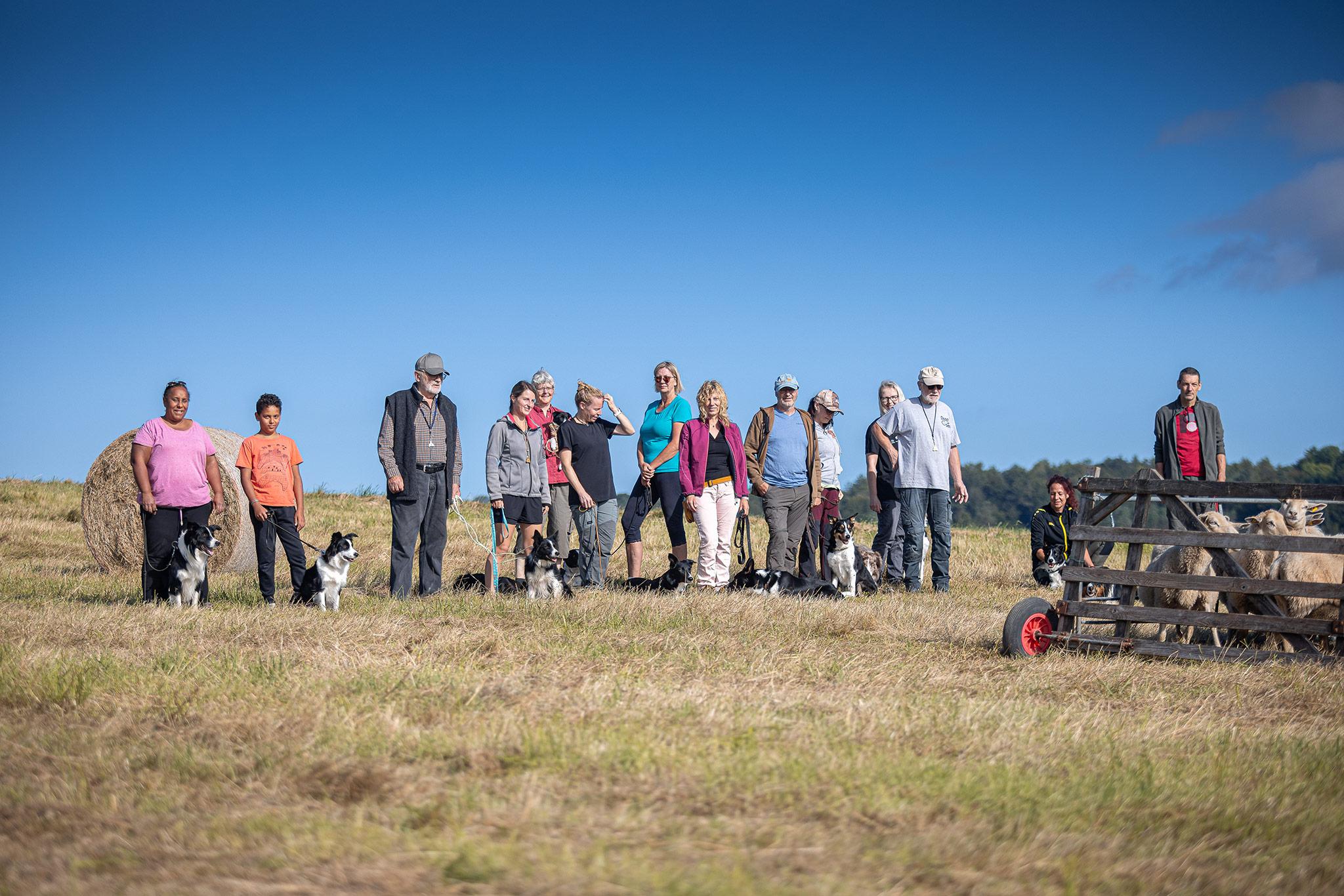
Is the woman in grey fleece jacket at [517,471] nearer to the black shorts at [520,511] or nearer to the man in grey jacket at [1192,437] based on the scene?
the black shorts at [520,511]

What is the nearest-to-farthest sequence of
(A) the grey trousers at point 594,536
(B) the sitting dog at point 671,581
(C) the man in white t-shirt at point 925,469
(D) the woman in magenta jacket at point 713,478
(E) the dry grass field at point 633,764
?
(E) the dry grass field at point 633,764 → (D) the woman in magenta jacket at point 713,478 → (B) the sitting dog at point 671,581 → (A) the grey trousers at point 594,536 → (C) the man in white t-shirt at point 925,469

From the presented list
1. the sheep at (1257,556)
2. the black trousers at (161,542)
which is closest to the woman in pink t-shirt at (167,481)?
the black trousers at (161,542)

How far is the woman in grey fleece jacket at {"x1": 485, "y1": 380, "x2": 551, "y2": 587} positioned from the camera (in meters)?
11.0

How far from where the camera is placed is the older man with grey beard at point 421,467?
10375 mm

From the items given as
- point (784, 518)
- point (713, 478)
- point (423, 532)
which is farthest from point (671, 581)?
point (423, 532)

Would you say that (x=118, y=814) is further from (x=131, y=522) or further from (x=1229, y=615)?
(x=131, y=522)

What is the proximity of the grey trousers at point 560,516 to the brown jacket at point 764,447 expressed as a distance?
2.04 m

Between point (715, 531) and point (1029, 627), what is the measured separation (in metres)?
3.86

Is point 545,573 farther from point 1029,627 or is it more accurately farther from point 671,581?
point 1029,627

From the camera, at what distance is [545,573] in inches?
422

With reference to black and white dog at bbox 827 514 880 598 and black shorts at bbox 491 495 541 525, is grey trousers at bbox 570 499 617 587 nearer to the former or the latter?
black shorts at bbox 491 495 541 525

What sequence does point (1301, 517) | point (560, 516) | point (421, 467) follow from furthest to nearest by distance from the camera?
point (560, 516), point (421, 467), point (1301, 517)

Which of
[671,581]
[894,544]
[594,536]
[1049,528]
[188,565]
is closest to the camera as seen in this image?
[188,565]

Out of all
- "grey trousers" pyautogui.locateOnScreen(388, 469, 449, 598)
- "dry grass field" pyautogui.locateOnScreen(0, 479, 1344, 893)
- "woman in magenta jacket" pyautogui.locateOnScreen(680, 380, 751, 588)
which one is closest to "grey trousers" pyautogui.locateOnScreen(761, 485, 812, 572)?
"woman in magenta jacket" pyautogui.locateOnScreen(680, 380, 751, 588)
